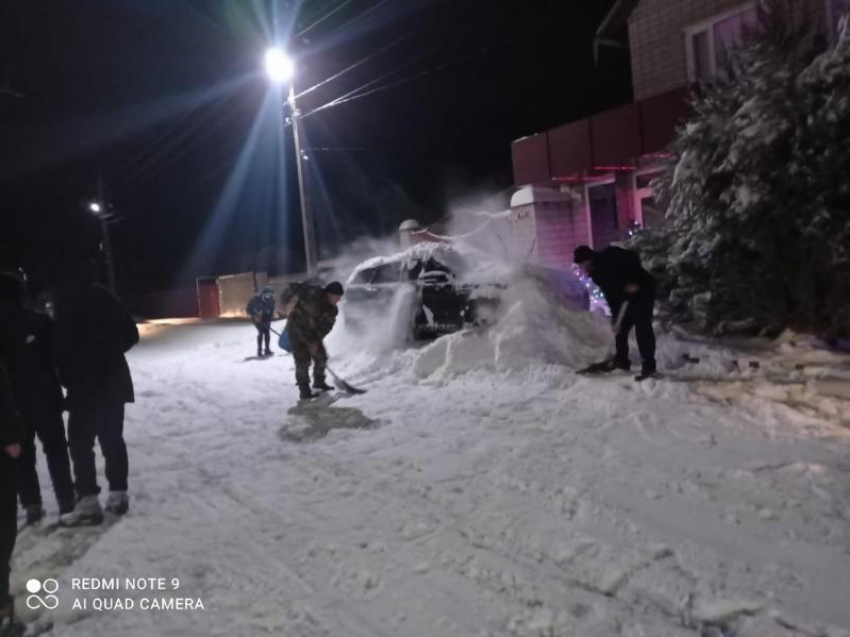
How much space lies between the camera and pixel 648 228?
29.6ft

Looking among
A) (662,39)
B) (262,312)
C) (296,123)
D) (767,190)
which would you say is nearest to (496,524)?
(767,190)

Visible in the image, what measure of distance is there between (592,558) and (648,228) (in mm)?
6611

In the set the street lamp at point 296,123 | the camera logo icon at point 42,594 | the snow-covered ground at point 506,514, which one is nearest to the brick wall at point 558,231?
the street lamp at point 296,123

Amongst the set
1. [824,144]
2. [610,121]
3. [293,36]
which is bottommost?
[824,144]

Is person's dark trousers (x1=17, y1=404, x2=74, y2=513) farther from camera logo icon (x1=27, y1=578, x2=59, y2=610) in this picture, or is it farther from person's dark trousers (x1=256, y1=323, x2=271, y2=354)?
person's dark trousers (x1=256, y1=323, x2=271, y2=354)

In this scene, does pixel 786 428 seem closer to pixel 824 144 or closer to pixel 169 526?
pixel 824 144

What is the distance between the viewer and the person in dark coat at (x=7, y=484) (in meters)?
3.17

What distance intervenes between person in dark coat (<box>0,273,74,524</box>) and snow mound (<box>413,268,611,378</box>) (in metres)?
4.53

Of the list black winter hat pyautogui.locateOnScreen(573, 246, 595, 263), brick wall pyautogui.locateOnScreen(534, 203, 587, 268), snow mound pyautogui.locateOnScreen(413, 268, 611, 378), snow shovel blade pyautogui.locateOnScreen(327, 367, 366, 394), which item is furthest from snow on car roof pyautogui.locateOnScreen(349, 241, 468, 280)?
brick wall pyautogui.locateOnScreen(534, 203, 587, 268)

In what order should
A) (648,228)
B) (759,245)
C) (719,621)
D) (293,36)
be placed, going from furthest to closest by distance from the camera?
(293,36)
(648,228)
(759,245)
(719,621)

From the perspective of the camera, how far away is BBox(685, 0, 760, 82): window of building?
11205 millimetres

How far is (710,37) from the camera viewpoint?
11961mm

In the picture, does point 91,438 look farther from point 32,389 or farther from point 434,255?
point 434,255

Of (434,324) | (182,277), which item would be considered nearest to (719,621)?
(434,324)
